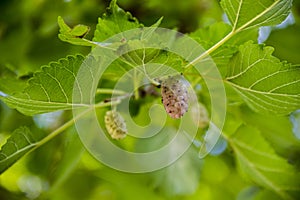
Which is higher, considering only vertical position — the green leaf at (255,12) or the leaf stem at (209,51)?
the green leaf at (255,12)

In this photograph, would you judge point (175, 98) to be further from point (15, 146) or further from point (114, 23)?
point (15, 146)

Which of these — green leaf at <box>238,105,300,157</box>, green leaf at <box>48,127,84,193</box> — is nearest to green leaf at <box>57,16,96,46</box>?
green leaf at <box>48,127,84,193</box>

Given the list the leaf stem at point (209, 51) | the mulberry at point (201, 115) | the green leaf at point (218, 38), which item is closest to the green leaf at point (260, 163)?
the mulberry at point (201, 115)

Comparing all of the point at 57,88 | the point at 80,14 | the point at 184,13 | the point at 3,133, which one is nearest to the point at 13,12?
the point at 80,14

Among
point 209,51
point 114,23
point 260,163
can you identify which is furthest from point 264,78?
point 260,163

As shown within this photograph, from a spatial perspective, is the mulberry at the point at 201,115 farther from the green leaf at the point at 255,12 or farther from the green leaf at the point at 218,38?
the green leaf at the point at 255,12

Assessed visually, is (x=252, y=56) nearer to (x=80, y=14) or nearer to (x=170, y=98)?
(x=170, y=98)
